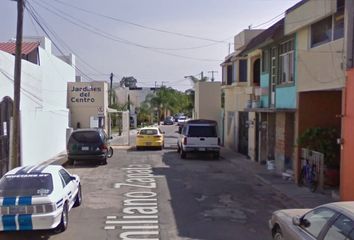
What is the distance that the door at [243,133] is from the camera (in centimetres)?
3034

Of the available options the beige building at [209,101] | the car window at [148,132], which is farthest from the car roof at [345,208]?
the beige building at [209,101]

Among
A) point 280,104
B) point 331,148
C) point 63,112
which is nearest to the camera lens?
point 331,148

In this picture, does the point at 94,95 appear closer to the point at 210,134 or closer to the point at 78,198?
the point at 210,134

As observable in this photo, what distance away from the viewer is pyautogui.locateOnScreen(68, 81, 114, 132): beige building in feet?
127

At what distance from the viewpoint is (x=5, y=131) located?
737 inches

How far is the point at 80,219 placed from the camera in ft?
41.4

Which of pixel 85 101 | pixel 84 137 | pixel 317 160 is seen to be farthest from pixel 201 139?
pixel 85 101

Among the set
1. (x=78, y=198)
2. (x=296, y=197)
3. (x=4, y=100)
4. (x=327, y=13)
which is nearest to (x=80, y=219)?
(x=78, y=198)

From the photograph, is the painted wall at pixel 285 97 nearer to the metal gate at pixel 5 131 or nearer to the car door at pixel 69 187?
the car door at pixel 69 187

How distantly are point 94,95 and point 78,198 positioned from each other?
2628cm

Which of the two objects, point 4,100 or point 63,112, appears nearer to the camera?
point 4,100

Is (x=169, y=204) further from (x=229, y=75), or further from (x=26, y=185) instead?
(x=229, y=75)

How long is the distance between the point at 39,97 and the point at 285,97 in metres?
12.1

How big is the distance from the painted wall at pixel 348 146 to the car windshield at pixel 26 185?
7827 millimetres
